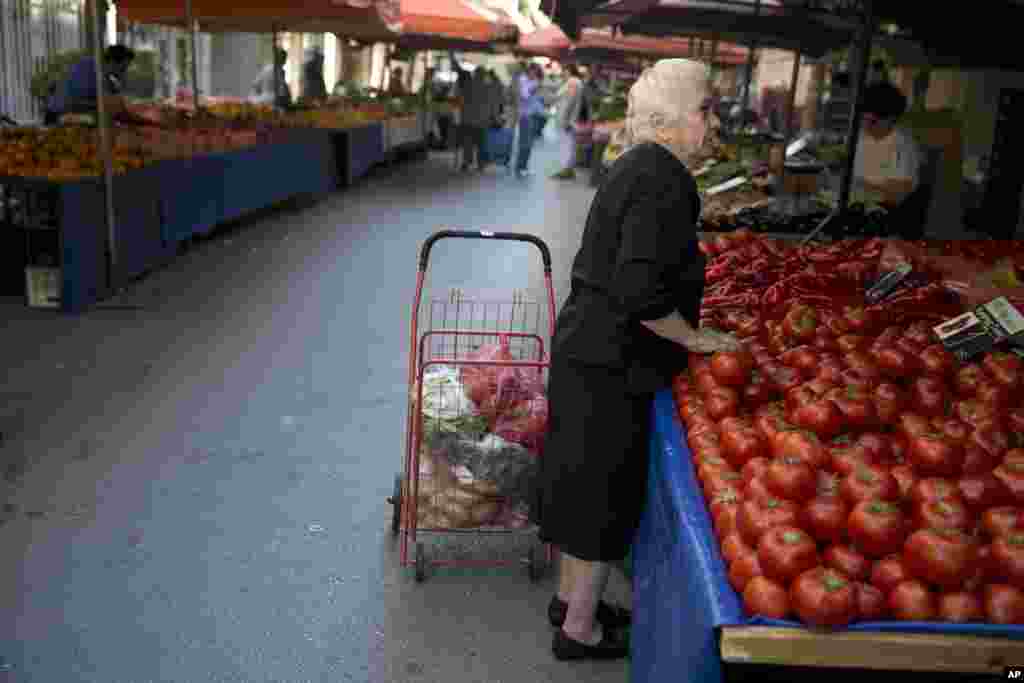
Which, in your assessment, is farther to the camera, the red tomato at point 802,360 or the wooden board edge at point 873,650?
the red tomato at point 802,360

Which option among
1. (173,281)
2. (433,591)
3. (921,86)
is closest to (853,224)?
(433,591)

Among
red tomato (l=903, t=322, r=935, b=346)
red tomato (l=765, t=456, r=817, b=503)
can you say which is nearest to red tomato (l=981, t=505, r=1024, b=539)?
red tomato (l=765, t=456, r=817, b=503)

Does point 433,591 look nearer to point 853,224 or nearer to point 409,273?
point 853,224

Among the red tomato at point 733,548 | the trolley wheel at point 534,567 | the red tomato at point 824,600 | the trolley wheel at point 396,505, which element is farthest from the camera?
the trolley wheel at point 396,505

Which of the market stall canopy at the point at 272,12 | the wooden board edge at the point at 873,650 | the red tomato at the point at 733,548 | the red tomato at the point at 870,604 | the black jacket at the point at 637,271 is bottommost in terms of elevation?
the wooden board edge at the point at 873,650

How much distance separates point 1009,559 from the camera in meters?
→ 2.40

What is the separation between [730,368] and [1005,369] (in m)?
0.96

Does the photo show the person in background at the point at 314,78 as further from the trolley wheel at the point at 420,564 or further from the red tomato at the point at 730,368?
the red tomato at the point at 730,368

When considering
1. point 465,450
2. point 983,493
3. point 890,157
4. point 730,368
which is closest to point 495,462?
point 465,450

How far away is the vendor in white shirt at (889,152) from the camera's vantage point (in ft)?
26.6

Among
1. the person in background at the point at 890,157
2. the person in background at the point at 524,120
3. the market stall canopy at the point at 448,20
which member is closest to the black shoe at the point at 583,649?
the person in background at the point at 890,157

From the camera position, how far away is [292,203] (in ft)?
53.3

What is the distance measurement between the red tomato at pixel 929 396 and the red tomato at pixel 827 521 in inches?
36.8

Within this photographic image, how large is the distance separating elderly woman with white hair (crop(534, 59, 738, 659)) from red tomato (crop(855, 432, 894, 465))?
2.15 feet
